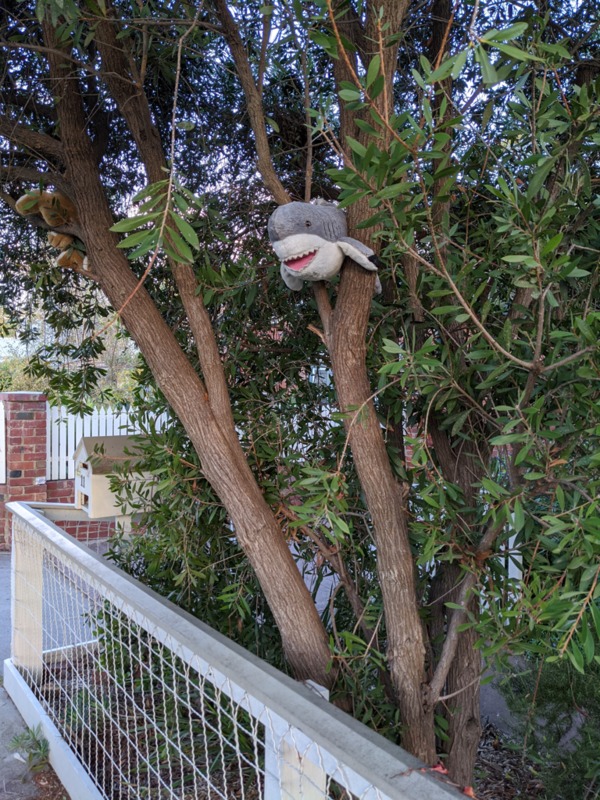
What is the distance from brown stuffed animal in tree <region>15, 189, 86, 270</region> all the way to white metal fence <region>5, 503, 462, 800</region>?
117cm

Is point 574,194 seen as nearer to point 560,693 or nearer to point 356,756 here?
point 356,756

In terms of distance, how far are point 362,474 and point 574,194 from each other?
3.26 ft

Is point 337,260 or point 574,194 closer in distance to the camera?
point 574,194

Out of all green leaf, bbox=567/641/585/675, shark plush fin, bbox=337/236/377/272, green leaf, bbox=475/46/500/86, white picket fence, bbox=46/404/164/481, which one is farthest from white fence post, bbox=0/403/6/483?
green leaf, bbox=475/46/500/86

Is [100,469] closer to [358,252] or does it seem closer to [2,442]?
[358,252]

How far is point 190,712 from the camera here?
1.97 metres

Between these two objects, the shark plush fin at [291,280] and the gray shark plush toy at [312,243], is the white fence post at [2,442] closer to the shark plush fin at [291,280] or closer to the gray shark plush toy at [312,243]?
the shark plush fin at [291,280]

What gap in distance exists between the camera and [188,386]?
7.80ft

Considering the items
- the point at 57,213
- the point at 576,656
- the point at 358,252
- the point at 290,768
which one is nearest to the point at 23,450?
the point at 57,213

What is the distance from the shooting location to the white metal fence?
116 cm

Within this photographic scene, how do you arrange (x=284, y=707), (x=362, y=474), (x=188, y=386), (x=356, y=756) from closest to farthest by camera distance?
1. (x=356, y=756)
2. (x=284, y=707)
3. (x=362, y=474)
4. (x=188, y=386)

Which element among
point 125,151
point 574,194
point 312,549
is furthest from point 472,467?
point 125,151

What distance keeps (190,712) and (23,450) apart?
6522 mm

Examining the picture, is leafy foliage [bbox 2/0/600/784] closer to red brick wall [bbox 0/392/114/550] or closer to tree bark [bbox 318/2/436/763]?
tree bark [bbox 318/2/436/763]
